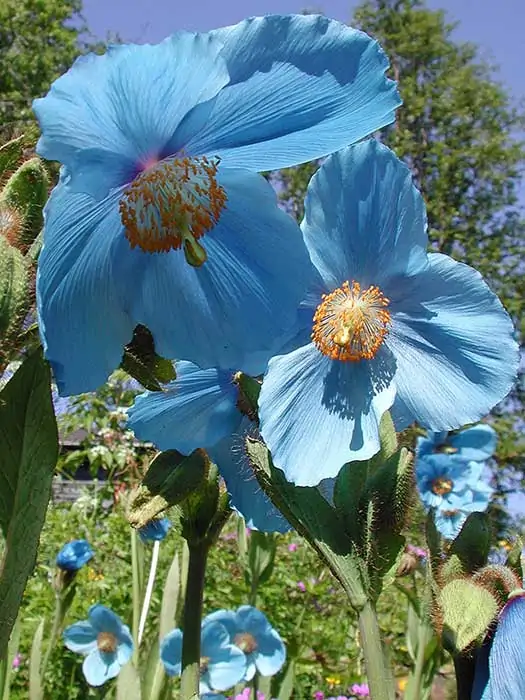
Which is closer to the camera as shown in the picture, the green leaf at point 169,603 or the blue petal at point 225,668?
the green leaf at point 169,603

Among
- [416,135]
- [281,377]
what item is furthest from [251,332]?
[416,135]

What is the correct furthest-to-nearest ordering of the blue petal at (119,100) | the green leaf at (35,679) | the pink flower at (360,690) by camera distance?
the pink flower at (360,690) < the green leaf at (35,679) < the blue petal at (119,100)

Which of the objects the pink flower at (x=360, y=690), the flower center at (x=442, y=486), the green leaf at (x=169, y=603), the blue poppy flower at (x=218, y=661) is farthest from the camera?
the pink flower at (x=360, y=690)

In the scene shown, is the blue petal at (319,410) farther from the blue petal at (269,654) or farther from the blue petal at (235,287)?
→ the blue petal at (269,654)

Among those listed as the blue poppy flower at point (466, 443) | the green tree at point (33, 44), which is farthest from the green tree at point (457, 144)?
the blue poppy flower at point (466, 443)

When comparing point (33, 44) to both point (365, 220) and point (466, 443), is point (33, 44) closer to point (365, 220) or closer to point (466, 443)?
point (466, 443)
